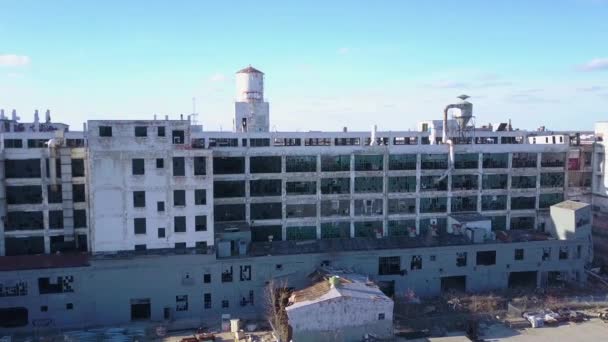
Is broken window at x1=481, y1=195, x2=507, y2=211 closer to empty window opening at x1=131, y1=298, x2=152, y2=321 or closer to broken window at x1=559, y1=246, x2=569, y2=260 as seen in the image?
broken window at x1=559, y1=246, x2=569, y2=260

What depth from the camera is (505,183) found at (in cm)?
5553

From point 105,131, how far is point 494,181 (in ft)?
131

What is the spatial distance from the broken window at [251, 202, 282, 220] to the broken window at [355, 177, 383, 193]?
8.33 meters

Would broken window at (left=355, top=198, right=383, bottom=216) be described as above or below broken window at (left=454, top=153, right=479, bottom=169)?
below

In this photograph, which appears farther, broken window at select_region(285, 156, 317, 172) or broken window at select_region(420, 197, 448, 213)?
broken window at select_region(420, 197, 448, 213)

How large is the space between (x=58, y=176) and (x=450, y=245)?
1459 inches

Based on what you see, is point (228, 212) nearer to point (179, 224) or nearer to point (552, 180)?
point (179, 224)

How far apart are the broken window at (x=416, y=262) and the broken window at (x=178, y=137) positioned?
2417 cm

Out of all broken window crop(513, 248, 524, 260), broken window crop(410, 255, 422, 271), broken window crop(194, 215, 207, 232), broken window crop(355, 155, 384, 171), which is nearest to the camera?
broken window crop(194, 215, 207, 232)

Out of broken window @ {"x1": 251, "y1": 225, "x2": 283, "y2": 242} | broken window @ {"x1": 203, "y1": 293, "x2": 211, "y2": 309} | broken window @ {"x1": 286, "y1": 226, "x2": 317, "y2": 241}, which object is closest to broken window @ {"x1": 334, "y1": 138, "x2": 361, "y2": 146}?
broken window @ {"x1": 286, "y1": 226, "x2": 317, "y2": 241}

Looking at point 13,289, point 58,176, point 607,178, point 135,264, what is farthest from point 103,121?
point 607,178

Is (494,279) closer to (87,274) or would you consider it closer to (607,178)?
(607,178)

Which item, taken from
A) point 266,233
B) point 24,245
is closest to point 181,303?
point 266,233

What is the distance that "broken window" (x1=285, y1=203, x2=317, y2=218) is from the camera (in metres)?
51.0
